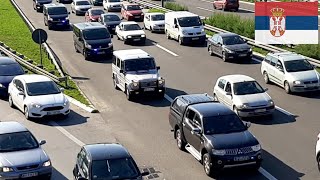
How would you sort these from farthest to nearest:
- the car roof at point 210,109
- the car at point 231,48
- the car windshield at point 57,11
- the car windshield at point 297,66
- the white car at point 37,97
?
1. the car windshield at point 57,11
2. the car at point 231,48
3. the car windshield at point 297,66
4. the white car at point 37,97
5. the car roof at point 210,109

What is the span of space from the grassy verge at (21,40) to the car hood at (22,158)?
32.1ft

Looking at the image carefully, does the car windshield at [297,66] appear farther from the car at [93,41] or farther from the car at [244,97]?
the car at [93,41]

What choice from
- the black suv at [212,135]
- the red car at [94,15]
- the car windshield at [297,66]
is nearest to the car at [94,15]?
the red car at [94,15]

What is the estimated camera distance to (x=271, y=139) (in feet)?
71.0

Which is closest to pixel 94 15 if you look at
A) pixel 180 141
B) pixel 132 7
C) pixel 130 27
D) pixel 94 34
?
pixel 132 7

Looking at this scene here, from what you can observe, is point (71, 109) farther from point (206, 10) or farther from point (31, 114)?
point (206, 10)

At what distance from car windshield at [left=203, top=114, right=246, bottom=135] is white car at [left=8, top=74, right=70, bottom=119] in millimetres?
8011

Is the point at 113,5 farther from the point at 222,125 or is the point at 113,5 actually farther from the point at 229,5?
the point at 222,125

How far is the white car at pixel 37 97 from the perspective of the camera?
81.7ft

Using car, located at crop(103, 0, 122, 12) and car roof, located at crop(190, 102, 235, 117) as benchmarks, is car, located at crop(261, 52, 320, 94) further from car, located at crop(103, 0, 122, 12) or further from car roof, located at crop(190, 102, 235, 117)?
car, located at crop(103, 0, 122, 12)

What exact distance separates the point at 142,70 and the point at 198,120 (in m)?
9.53

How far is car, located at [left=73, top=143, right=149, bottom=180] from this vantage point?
15.5 metres

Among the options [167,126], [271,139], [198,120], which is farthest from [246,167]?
[167,126]

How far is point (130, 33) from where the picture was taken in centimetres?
4256
